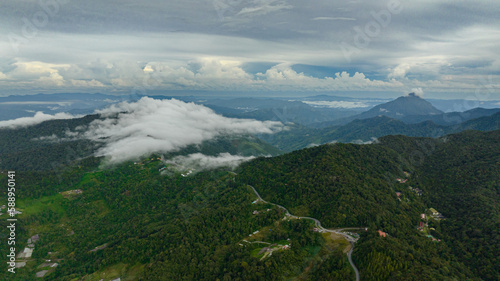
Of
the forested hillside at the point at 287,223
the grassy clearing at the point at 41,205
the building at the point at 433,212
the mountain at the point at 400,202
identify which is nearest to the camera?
the mountain at the point at 400,202

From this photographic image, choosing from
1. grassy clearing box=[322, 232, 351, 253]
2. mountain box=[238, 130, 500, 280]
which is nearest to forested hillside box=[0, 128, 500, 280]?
grassy clearing box=[322, 232, 351, 253]

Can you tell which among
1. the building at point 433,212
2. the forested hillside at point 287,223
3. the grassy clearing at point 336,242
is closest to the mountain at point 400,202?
the forested hillside at point 287,223

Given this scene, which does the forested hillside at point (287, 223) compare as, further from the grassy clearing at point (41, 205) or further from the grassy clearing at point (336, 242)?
the grassy clearing at point (41, 205)

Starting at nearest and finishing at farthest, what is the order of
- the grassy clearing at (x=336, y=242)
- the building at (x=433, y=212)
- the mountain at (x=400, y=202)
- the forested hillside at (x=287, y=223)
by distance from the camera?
1. the mountain at (x=400, y=202)
2. the forested hillside at (x=287, y=223)
3. the grassy clearing at (x=336, y=242)
4. the building at (x=433, y=212)

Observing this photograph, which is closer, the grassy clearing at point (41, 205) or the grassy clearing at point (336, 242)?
the grassy clearing at point (336, 242)

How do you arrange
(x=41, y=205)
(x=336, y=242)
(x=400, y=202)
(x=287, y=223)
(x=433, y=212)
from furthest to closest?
(x=41, y=205), (x=433, y=212), (x=400, y=202), (x=287, y=223), (x=336, y=242)

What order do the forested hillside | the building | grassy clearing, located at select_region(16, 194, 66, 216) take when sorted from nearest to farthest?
the forested hillside
the building
grassy clearing, located at select_region(16, 194, 66, 216)

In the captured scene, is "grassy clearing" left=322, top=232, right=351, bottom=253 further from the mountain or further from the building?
the building

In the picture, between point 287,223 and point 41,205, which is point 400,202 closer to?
point 287,223

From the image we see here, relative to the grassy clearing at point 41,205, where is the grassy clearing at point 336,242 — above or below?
above

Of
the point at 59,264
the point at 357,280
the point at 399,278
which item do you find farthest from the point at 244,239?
the point at 59,264

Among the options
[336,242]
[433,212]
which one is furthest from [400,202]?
[336,242]

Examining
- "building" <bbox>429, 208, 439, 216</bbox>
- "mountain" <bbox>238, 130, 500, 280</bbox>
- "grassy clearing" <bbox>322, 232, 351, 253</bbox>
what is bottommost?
"building" <bbox>429, 208, 439, 216</bbox>
